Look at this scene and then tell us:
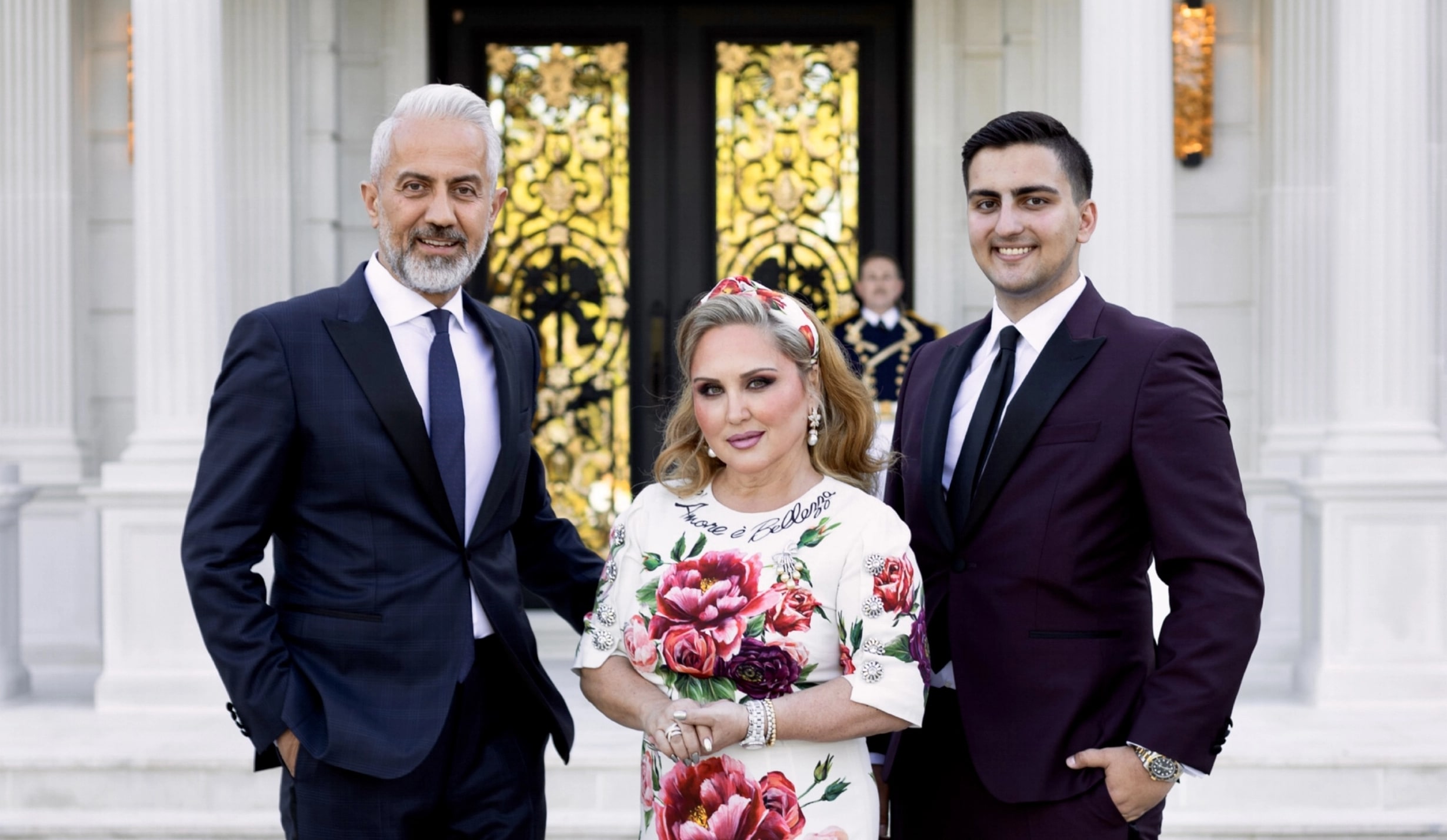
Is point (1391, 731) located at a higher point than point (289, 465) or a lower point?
lower

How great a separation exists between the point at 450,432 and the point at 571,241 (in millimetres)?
4875

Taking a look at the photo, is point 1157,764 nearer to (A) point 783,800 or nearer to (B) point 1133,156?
(A) point 783,800

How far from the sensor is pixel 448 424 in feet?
7.68

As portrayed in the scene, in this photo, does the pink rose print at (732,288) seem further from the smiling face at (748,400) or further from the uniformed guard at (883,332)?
the uniformed guard at (883,332)

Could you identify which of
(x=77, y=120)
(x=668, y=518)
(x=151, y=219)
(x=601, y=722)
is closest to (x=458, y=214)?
(x=668, y=518)

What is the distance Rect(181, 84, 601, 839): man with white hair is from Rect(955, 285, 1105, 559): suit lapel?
2.70ft

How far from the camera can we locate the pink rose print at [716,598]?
6.75 ft

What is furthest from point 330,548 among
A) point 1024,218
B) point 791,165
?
point 791,165

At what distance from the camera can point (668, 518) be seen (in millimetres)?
2193

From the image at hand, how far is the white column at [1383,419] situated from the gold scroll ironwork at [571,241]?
3.37m

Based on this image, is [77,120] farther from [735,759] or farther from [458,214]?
[735,759]

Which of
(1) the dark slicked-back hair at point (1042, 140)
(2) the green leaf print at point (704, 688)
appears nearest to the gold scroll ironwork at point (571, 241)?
(1) the dark slicked-back hair at point (1042, 140)

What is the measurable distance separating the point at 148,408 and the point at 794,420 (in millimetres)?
4183

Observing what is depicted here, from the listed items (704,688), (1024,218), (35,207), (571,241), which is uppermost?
(35,207)
